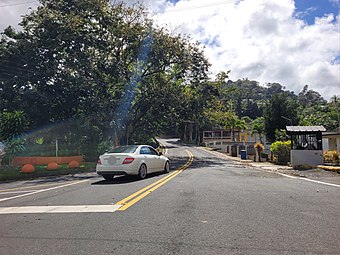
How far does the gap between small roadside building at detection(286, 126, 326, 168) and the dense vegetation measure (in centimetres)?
1214

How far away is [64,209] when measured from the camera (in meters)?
7.60

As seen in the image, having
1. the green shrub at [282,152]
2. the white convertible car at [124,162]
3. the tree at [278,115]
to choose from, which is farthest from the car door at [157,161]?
the tree at [278,115]

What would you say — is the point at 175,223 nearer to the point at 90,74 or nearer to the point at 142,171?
the point at 142,171

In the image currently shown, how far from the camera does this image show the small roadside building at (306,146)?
20.0m

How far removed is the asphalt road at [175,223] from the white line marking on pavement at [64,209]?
2 centimetres

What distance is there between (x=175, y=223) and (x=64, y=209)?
9.10ft

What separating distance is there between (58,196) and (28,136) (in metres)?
18.7

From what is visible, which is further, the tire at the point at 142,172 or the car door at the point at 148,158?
the car door at the point at 148,158

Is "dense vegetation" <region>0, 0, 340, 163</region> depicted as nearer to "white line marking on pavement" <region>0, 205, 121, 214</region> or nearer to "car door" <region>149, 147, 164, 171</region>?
"car door" <region>149, 147, 164, 171</region>

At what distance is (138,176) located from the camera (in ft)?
44.2

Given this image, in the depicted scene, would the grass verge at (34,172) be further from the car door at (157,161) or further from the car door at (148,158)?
the car door at (148,158)

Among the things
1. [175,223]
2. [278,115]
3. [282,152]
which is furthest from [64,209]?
[278,115]

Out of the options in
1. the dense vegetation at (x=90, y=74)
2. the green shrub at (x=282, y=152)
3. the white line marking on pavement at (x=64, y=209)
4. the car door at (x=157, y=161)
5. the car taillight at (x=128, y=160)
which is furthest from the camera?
the dense vegetation at (x=90, y=74)

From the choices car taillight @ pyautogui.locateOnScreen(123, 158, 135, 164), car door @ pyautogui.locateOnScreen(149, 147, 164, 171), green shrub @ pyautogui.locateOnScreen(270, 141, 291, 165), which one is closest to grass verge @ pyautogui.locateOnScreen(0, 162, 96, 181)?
car door @ pyautogui.locateOnScreen(149, 147, 164, 171)
